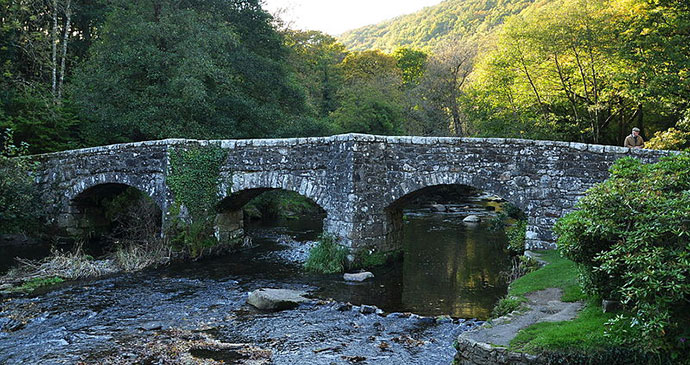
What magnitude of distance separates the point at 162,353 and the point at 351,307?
3.52m

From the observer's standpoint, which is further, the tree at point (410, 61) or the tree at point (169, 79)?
the tree at point (410, 61)

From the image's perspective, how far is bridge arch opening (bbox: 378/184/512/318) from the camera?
10.0 metres

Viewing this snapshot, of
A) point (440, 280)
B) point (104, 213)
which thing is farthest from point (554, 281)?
point (104, 213)

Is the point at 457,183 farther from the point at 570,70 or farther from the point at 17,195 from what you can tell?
the point at 17,195

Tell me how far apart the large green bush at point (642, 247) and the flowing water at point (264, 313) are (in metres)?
2.36

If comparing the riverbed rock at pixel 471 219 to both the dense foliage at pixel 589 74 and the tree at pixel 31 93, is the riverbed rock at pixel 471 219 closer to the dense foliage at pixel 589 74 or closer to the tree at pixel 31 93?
the dense foliage at pixel 589 74

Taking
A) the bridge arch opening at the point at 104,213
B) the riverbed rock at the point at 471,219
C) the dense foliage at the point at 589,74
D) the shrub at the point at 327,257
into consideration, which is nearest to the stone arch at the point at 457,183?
the shrub at the point at 327,257

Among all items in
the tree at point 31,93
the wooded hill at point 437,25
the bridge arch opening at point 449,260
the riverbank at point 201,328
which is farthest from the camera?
the wooded hill at point 437,25

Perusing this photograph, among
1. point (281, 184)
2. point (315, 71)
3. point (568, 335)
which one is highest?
point (315, 71)

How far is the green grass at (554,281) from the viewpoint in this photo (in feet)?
24.3

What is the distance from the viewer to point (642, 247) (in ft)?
17.2

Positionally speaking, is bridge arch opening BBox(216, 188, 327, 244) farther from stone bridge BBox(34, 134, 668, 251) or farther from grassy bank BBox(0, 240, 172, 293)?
grassy bank BBox(0, 240, 172, 293)

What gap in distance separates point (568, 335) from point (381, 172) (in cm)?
702

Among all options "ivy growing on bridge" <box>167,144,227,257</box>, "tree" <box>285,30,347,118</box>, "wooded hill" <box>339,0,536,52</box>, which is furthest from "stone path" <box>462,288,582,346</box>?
"wooded hill" <box>339,0,536,52</box>
